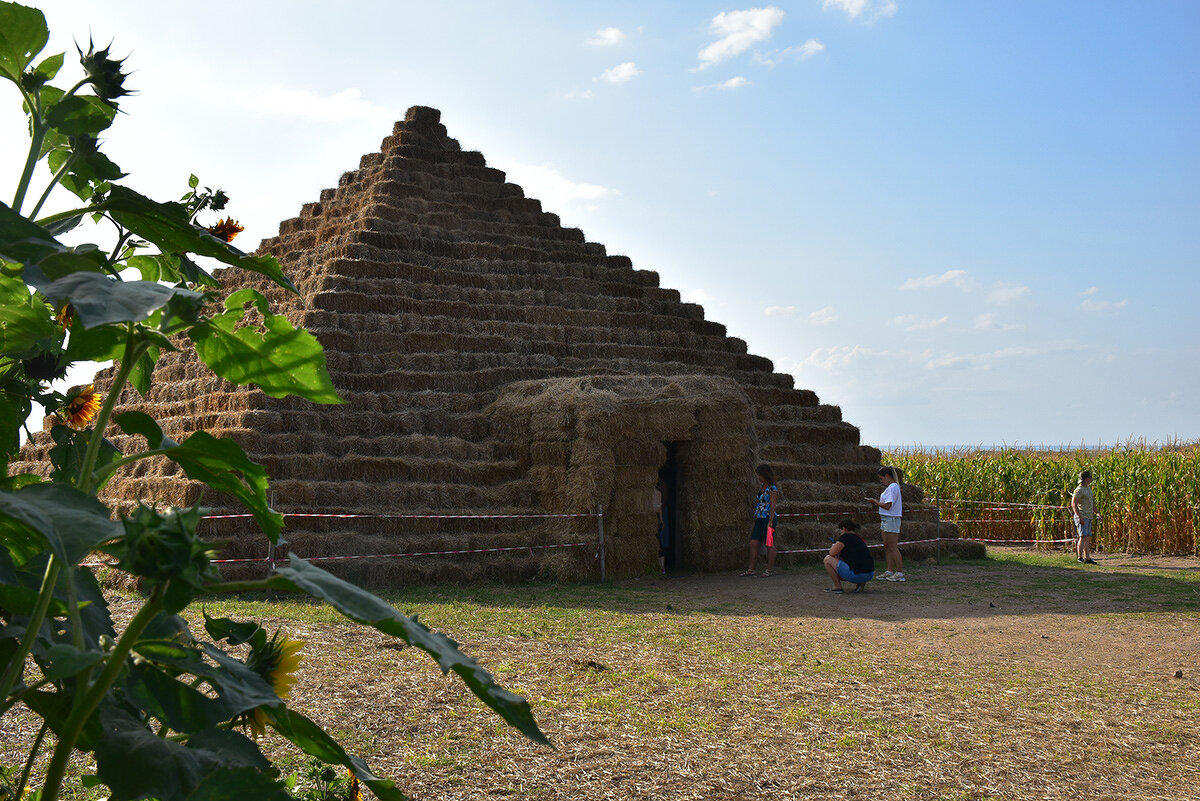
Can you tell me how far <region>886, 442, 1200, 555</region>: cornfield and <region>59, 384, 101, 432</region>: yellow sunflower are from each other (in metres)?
19.4

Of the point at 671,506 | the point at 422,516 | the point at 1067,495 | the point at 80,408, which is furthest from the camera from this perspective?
the point at 1067,495

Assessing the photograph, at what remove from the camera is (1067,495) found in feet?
68.9

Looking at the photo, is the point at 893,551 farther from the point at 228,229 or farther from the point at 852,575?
the point at 228,229

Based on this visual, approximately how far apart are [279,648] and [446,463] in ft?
39.2

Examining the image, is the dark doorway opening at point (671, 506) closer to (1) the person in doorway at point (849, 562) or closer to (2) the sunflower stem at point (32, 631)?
(1) the person in doorway at point (849, 562)

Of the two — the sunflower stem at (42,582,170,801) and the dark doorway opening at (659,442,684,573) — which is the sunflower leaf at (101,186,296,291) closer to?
the sunflower stem at (42,582,170,801)

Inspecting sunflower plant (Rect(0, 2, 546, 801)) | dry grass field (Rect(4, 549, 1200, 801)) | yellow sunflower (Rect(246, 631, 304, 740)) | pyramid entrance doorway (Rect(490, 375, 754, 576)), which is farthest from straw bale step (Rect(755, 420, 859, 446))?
sunflower plant (Rect(0, 2, 546, 801))

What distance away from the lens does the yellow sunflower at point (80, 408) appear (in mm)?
2137

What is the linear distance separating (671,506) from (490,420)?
3.09m

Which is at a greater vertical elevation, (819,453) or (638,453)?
(819,453)

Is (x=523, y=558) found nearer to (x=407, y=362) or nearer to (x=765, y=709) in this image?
(x=407, y=362)

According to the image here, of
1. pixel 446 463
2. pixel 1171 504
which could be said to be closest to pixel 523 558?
pixel 446 463

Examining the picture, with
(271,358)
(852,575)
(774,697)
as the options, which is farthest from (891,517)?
(271,358)

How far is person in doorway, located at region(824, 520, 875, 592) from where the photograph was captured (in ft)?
39.7
